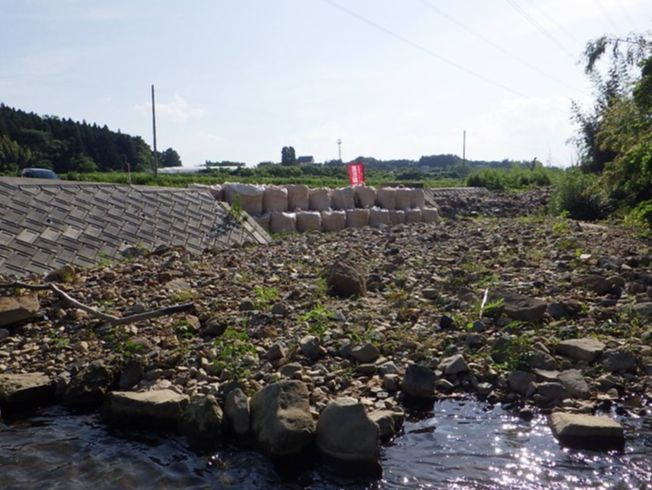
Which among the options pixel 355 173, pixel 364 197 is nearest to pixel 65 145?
pixel 355 173

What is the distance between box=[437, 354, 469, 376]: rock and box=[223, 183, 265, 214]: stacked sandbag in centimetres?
894

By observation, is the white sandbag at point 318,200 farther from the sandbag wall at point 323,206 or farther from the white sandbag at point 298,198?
the white sandbag at point 298,198

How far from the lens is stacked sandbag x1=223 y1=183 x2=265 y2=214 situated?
1385cm

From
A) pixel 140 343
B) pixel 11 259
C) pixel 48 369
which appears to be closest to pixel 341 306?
pixel 140 343

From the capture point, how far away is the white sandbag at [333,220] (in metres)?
15.1

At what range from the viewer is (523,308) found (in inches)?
246

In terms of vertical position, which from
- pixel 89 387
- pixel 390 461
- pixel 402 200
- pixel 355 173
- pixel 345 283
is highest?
pixel 355 173

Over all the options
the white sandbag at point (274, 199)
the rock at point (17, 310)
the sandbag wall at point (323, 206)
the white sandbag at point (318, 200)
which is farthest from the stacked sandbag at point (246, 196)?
the rock at point (17, 310)

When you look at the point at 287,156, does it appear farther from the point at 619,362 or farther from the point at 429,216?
the point at 619,362

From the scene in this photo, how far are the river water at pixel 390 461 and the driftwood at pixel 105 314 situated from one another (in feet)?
5.24

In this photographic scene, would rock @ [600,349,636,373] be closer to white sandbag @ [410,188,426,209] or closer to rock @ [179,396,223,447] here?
rock @ [179,396,223,447]

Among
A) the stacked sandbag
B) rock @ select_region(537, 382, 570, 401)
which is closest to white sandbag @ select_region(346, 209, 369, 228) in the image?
the stacked sandbag

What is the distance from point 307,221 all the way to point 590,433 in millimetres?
10730

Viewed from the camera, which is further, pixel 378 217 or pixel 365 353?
pixel 378 217
